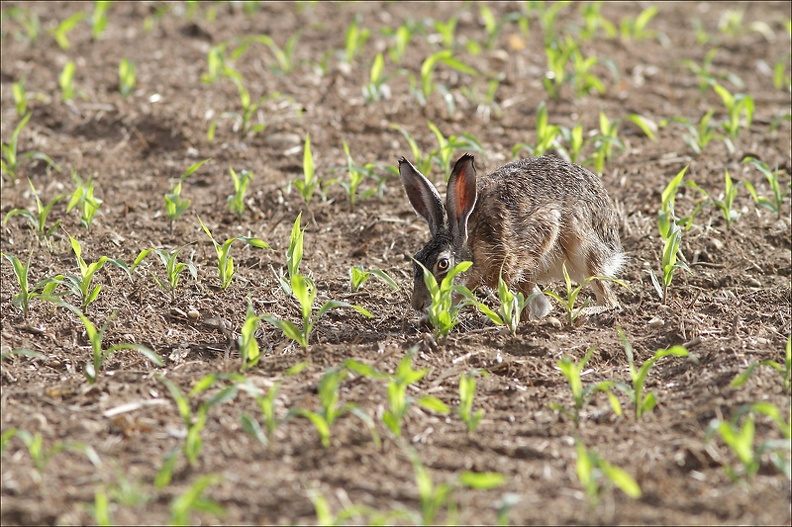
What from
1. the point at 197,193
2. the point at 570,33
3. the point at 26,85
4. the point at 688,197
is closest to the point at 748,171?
the point at 688,197

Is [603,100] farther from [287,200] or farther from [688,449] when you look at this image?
[688,449]

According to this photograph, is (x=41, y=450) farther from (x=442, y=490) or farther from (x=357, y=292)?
(x=357, y=292)

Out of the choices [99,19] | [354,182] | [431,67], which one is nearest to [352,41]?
[431,67]

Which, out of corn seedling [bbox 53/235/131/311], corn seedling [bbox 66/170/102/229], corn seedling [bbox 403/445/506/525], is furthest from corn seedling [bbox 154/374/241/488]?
corn seedling [bbox 66/170/102/229]

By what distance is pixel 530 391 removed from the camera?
5.66 meters

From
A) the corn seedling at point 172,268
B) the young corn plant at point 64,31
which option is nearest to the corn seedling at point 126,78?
the young corn plant at point 64,31

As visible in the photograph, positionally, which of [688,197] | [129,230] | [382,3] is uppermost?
[382,3]

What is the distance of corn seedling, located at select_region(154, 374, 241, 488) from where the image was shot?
439 cm

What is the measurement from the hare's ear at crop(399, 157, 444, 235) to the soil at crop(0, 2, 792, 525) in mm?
615

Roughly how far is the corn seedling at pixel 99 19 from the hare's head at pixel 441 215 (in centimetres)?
613

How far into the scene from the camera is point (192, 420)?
5059 mm

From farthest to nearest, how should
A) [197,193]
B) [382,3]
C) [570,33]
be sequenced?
[382,3]
[570,33]
[197,193]

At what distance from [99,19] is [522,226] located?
667 cm

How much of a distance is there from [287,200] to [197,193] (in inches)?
30.7
